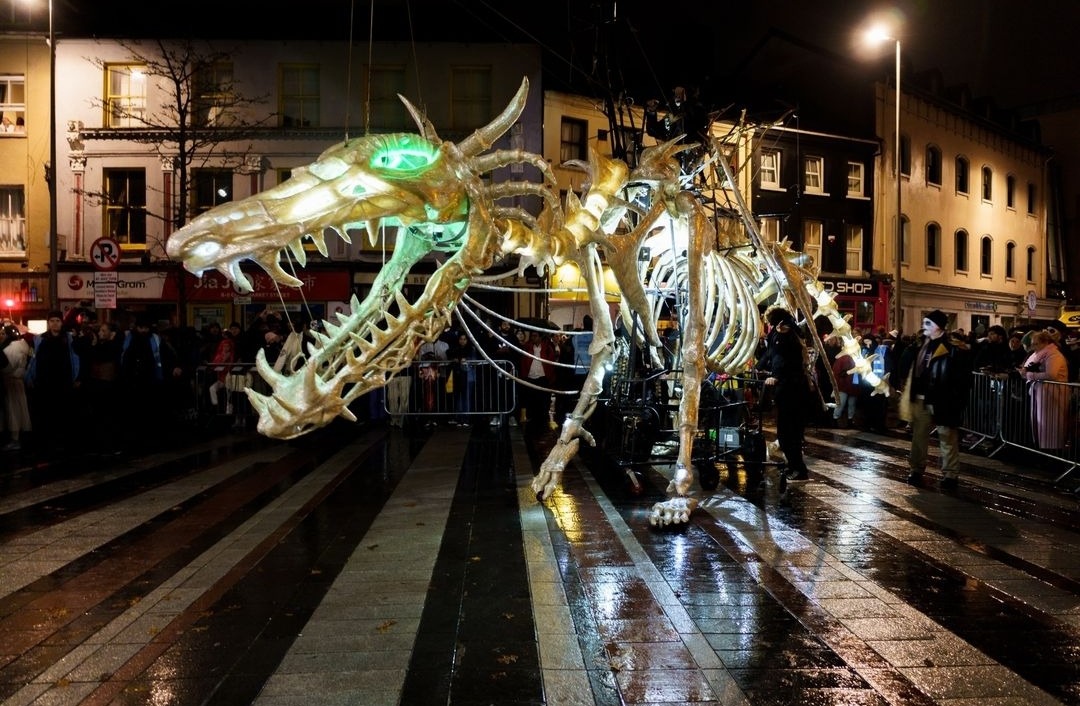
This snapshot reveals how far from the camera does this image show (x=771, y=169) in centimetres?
3133

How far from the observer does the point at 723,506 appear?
8305 mm

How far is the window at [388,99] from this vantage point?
2597cm

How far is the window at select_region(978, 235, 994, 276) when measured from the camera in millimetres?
37312

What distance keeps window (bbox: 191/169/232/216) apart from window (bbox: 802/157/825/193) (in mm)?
22285

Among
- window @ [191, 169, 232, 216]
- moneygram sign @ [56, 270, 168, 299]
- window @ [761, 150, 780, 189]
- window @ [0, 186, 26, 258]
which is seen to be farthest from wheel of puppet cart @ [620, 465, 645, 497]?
window @ [761, 150, 780, 189]

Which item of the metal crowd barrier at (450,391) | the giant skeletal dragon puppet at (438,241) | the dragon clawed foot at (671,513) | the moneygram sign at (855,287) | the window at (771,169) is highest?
the window at (771,169)

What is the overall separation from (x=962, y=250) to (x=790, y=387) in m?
32.4

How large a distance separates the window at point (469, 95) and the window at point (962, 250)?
23567 millimetres

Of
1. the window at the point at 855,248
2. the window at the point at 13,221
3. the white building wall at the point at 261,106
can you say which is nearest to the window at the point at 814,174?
the window at the point at 855,248

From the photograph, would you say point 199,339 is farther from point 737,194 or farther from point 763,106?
point 763,106

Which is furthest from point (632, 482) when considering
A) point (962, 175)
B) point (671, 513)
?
point (962, 175)

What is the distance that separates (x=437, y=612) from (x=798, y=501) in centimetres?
496

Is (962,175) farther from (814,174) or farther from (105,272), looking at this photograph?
(105,272)

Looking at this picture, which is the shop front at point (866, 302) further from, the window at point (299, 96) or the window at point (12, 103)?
the window at point (12, 103)
